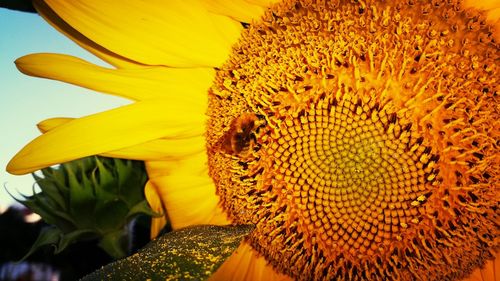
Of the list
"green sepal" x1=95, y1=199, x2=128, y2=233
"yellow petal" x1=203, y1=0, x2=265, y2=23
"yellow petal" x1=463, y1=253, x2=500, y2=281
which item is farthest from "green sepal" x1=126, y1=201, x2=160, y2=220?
"yellow petal" x1=463, y1=253, x2=500, y2=281

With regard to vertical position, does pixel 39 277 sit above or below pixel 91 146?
below

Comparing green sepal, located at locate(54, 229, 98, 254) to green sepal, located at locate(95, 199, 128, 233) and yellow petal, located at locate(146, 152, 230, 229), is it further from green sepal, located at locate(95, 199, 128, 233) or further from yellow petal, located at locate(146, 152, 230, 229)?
yellow petal, located at locate(146, 152, 230, 229)

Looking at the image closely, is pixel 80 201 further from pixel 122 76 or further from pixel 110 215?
pixel 122 76

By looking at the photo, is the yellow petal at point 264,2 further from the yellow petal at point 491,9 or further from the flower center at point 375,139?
the yellow petal at point 491,9

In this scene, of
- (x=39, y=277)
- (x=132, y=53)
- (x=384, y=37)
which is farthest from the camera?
(x=39, y=277)

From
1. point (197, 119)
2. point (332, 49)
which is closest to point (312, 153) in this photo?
point (332, 49)

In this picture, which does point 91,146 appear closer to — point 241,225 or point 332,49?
point 241,225

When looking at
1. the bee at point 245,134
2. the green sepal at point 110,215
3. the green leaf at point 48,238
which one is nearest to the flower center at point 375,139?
the bee at point 245,134
